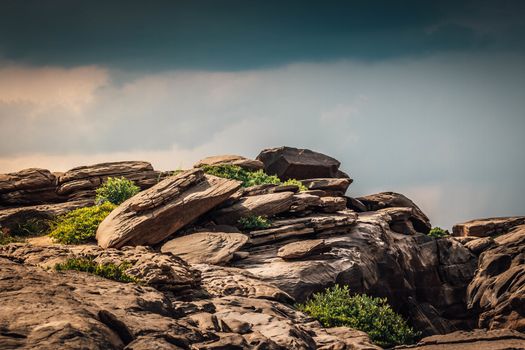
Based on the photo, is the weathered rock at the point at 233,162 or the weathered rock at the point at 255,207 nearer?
the weathered rock at the point at 255,207

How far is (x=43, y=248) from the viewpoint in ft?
64.8

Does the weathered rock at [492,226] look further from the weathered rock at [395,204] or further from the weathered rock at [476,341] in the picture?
the weathered rock at [476,341]

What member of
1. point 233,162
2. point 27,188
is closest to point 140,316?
point 233,162

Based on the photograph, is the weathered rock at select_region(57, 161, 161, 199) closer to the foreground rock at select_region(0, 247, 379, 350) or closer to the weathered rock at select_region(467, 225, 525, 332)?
the foreground rock at select_region(0, 247, 379, 350)

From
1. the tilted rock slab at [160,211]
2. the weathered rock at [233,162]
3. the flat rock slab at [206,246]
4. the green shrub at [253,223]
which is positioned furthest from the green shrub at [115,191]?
the flat rock slab at [206,246]

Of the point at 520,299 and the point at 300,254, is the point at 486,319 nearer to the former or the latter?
the point at 520,299

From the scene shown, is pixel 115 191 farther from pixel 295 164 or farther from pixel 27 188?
pixel 295 164

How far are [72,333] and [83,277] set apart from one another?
549 cm

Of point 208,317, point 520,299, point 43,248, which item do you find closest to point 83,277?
point 208,317

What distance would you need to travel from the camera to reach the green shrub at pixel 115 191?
107 ft

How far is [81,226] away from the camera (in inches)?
1102

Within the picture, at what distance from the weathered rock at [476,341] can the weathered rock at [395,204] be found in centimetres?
1899

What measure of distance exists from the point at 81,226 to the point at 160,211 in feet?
14.6

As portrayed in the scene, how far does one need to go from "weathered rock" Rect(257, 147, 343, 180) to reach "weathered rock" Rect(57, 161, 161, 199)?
9.04 metres
